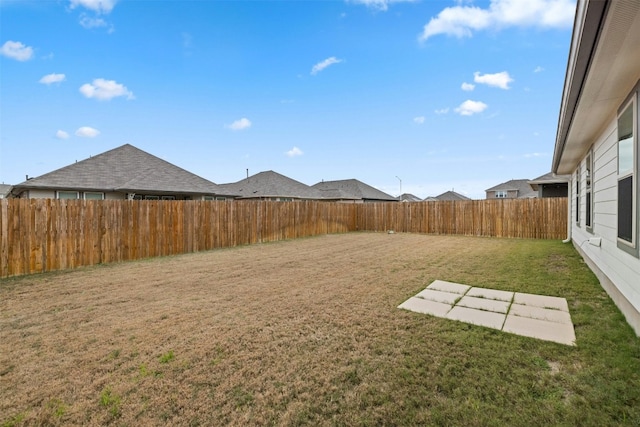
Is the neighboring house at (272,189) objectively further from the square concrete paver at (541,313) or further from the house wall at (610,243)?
the square concrete paver at (541,313)

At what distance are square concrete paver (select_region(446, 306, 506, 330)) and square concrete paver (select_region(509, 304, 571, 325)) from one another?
266 mm

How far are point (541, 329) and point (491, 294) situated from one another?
1.21m

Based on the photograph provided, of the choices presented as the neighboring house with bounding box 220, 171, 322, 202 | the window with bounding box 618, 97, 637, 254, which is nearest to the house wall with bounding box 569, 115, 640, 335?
the window with bounding box 618, 97, 637, 254

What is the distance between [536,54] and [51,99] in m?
17.2

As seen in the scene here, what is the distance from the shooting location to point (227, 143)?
63.8 feet

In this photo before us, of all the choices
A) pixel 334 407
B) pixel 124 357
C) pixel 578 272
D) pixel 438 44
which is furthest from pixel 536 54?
pixel 124 357

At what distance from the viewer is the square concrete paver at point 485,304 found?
11.2 feet

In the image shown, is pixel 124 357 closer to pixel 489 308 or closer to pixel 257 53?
pixel 489 308

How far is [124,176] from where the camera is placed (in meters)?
12.4

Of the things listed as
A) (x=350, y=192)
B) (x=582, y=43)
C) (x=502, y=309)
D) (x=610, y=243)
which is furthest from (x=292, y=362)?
(x=350, y=192)

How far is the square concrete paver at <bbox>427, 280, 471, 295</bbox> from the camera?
4.20 meters

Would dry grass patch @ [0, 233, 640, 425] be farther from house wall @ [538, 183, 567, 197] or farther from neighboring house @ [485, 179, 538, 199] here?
neighboring house @ [485, 179, 538, 199]

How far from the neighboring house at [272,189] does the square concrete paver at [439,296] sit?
18111 millimetres

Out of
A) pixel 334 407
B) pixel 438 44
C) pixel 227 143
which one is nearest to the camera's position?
pixel 334 407
